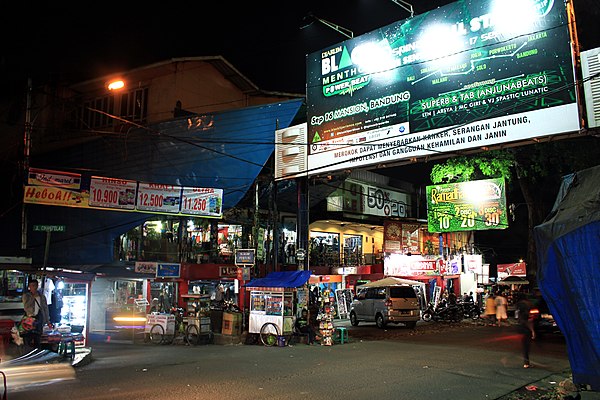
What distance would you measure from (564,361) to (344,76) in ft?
36.9

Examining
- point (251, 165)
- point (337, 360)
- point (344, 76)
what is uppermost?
point (344, 76)

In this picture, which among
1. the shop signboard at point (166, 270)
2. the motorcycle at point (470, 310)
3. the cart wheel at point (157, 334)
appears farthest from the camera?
the motorcycle at point (470, 310)

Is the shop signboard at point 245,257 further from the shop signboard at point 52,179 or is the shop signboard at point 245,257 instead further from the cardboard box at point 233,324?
the shop signboard at point 52,179

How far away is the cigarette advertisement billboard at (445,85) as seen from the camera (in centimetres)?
1337

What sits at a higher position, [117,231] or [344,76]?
[344,76]

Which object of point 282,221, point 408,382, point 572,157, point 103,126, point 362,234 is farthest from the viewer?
point 362,234

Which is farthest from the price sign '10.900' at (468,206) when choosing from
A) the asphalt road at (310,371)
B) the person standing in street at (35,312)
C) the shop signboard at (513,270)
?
the shop signboard at (513,270)

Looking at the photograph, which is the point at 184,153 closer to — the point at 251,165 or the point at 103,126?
the point at 251,165

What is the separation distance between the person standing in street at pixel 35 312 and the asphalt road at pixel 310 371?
1452mm

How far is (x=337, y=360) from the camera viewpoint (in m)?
12.8

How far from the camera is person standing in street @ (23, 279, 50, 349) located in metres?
12.0

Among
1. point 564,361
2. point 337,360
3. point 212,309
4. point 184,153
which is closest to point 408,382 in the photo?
point 337,360

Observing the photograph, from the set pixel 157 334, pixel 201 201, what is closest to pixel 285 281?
pixel 201 201

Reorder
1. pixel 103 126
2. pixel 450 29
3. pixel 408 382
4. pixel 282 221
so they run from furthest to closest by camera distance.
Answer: pixel 282 221 < pixel 103 126 < pixel 450 29 < pixel 408 382
